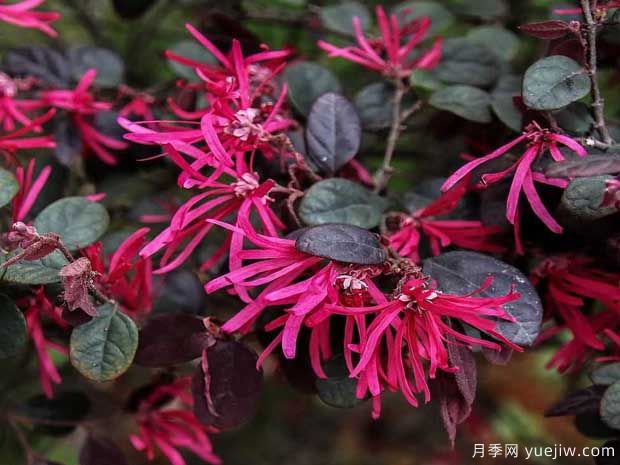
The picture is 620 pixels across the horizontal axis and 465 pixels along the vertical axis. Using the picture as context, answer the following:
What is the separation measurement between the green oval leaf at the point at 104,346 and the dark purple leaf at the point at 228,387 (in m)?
0.08

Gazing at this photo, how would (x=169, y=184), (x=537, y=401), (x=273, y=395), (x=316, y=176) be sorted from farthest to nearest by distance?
(x=537, y=401)
(x=273, y=395)
(x=169, y=184)
(x=316, y=176)

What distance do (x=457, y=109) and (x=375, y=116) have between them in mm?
109

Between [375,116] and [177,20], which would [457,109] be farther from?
[177,20]

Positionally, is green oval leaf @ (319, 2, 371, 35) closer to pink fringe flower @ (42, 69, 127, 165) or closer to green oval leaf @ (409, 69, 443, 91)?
green oval leaf @ (409, 69, 443, 91)

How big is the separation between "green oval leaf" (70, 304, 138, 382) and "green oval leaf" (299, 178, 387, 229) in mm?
202

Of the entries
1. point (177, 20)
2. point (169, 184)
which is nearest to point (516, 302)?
point (169, 184)

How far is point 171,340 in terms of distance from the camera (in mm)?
745

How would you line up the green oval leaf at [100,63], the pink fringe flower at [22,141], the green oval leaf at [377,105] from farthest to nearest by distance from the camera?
the green oval leaf at [100,63], the green oval leaf at [377,105], the pink fringe flower at [22,141]

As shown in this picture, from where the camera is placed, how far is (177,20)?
1440 mm

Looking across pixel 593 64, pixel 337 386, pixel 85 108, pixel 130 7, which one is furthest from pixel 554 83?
pixel 130 7

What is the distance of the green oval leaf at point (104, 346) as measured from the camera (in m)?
0.68

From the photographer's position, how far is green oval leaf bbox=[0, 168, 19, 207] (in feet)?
2.23

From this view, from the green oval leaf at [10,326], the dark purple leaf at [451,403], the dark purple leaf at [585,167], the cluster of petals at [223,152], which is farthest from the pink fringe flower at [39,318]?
the dark purple leaf at [585,167]

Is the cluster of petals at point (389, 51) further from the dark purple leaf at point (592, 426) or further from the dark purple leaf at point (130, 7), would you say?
the dark purple leaf at point (592, 426)
